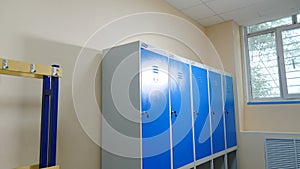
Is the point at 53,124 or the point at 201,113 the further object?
the point at 201,113

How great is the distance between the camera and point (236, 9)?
10.7 ft

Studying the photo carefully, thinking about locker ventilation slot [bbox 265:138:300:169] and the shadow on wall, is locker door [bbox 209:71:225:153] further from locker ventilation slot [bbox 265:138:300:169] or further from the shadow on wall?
the shadow on wall

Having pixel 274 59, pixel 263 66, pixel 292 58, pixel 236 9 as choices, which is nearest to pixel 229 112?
pixel 263 66

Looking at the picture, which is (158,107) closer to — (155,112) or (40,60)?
(155,112)

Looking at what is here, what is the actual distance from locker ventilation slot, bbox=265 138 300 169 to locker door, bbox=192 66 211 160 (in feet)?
3.77

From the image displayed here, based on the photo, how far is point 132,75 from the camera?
177 cm

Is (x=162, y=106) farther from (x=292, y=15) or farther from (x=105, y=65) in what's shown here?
(x=292, y=15)

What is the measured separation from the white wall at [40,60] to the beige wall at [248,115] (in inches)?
90.3

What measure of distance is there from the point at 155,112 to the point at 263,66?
262 centimetres

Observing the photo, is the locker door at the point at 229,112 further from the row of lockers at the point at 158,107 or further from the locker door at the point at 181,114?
the locker door at the point at 181,114

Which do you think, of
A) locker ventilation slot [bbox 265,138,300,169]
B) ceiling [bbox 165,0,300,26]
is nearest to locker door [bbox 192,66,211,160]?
ceiling [bbox 165,0,300,26]

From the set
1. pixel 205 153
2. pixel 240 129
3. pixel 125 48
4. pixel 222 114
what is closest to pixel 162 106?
pixel 125 48

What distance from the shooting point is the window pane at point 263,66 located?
3521mm

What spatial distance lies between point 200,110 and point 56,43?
1722 mm
